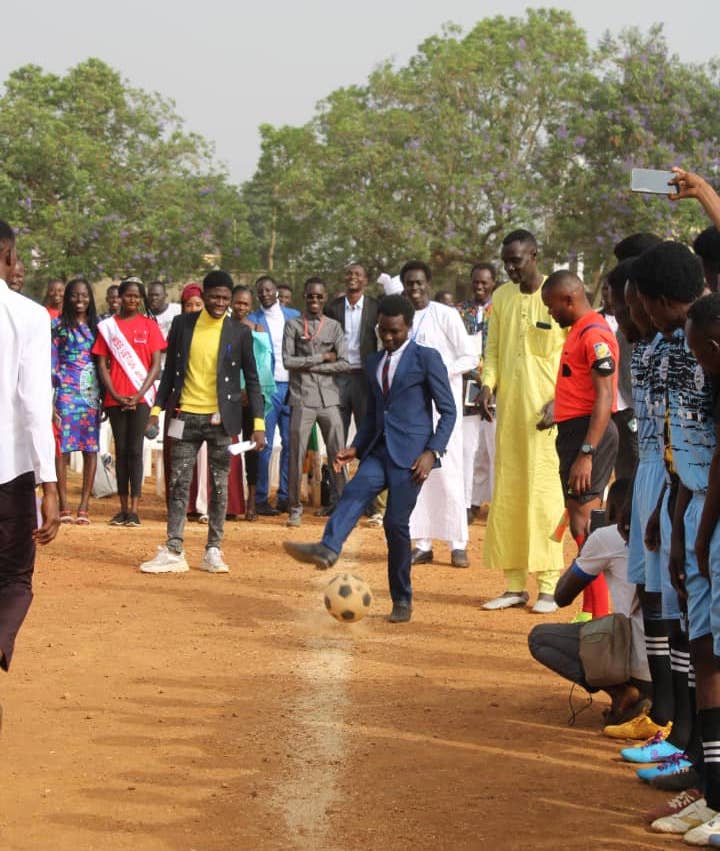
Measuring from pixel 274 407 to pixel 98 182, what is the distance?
24310 mm

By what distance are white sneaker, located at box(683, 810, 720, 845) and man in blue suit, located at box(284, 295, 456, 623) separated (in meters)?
4.43

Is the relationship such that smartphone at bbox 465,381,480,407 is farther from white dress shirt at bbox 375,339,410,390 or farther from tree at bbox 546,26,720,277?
tree at bbox 546,26,720,277

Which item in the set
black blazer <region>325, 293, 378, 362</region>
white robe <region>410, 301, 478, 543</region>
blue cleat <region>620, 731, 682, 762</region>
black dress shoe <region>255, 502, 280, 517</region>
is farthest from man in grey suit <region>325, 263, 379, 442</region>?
blue cleat <region>620, 731, 682, 762</region>

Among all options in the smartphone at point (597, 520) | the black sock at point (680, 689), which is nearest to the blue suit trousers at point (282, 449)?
the smartphone at point (597, 520)

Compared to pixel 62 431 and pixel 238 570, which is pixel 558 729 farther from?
pixel 62 431

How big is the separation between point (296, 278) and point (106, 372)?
36.0m

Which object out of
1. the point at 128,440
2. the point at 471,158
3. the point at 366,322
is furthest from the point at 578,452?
the point at 471,158

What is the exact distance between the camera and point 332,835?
5121 millimetres

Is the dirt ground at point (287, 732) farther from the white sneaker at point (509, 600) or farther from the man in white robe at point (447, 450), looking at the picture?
the man in white robe at point (447, 450)

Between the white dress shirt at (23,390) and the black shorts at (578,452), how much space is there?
12.1 feet

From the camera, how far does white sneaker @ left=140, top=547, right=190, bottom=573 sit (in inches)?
443

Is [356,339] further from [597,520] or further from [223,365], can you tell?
[597,520]

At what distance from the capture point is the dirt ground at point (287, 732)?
5207 mm

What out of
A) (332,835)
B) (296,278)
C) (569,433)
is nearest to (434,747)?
(332,835)
